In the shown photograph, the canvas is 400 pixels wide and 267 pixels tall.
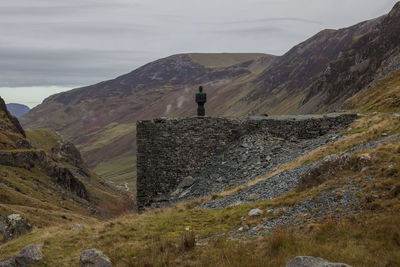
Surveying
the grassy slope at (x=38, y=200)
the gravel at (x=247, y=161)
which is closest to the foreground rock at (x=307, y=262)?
the gravel at (x=247, y=161)

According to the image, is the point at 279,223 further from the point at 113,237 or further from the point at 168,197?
the point at 168,197

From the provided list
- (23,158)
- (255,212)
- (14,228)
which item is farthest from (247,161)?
(23,158)

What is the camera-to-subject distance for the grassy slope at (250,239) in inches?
323

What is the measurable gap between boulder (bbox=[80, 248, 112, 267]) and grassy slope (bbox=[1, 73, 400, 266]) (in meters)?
0.32

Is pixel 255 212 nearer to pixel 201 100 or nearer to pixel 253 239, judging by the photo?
pixel 253 239

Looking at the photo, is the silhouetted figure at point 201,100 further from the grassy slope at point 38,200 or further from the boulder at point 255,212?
the grassy slope at point 38,200

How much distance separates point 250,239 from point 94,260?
196 inches

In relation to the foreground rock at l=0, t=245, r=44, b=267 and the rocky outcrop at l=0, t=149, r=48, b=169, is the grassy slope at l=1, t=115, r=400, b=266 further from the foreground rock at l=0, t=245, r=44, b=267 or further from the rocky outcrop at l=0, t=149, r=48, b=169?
the rocky outcrop at l=0, t=149, r=48, b=169

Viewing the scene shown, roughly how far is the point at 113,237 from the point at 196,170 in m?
12.4

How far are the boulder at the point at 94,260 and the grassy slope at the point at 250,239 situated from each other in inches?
12.5

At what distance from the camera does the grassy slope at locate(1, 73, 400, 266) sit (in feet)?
26.9

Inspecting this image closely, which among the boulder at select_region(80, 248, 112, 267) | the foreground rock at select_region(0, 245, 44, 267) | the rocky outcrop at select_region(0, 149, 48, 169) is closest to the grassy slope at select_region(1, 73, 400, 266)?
the boulder at select_region(80, 248, 112, 267)

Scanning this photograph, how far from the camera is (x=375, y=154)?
12781 millimetres

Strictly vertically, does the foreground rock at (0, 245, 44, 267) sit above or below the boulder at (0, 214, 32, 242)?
above
